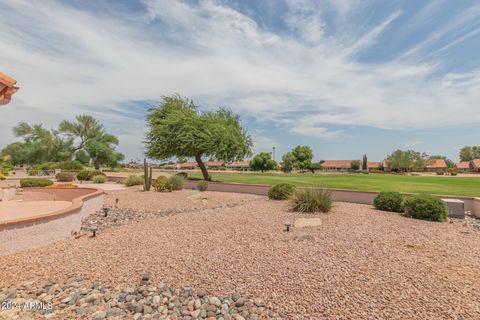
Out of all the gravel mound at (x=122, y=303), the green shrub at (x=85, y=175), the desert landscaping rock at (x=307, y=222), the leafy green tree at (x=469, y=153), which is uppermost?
the leafy green tree at (x=469, y=153)

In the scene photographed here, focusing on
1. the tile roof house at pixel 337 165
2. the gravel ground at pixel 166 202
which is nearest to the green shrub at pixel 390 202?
the gravel ground at pixel 166 202

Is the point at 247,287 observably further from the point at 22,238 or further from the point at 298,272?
the point at 22,238

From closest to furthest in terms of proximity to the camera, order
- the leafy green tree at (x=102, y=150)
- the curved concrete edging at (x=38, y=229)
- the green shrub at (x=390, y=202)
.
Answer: the curved concrete edging at (x=38, y=229) → the green shrub at (x=390, y=202) → the leafy green tree at (x=102, y=150)

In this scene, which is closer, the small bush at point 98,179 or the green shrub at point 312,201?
the green shrub at point 312,201

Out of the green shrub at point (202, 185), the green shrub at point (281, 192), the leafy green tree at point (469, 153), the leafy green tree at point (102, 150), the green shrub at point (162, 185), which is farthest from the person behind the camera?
the leafy green tree at point (469, 153)

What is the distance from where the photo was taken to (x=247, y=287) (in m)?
5.02

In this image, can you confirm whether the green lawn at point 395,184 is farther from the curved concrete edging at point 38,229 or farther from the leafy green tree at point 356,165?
the leafy green tree at point 356,165

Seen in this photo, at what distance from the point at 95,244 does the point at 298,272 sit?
5.87 metres

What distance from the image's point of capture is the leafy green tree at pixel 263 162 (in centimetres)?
8750

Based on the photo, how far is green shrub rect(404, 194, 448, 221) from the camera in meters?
10.4

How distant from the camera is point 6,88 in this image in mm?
8625

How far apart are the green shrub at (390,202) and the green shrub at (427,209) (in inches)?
39.9

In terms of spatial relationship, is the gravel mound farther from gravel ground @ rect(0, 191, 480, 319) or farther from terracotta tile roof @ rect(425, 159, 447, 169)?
terracotta tile roof @ rect(425, 159, 447, 169)

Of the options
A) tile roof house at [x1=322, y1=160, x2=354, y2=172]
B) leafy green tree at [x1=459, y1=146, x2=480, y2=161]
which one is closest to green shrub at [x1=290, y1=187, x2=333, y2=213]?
tile roof house at [x1=322, y1=160, x2=354, y2=172]
